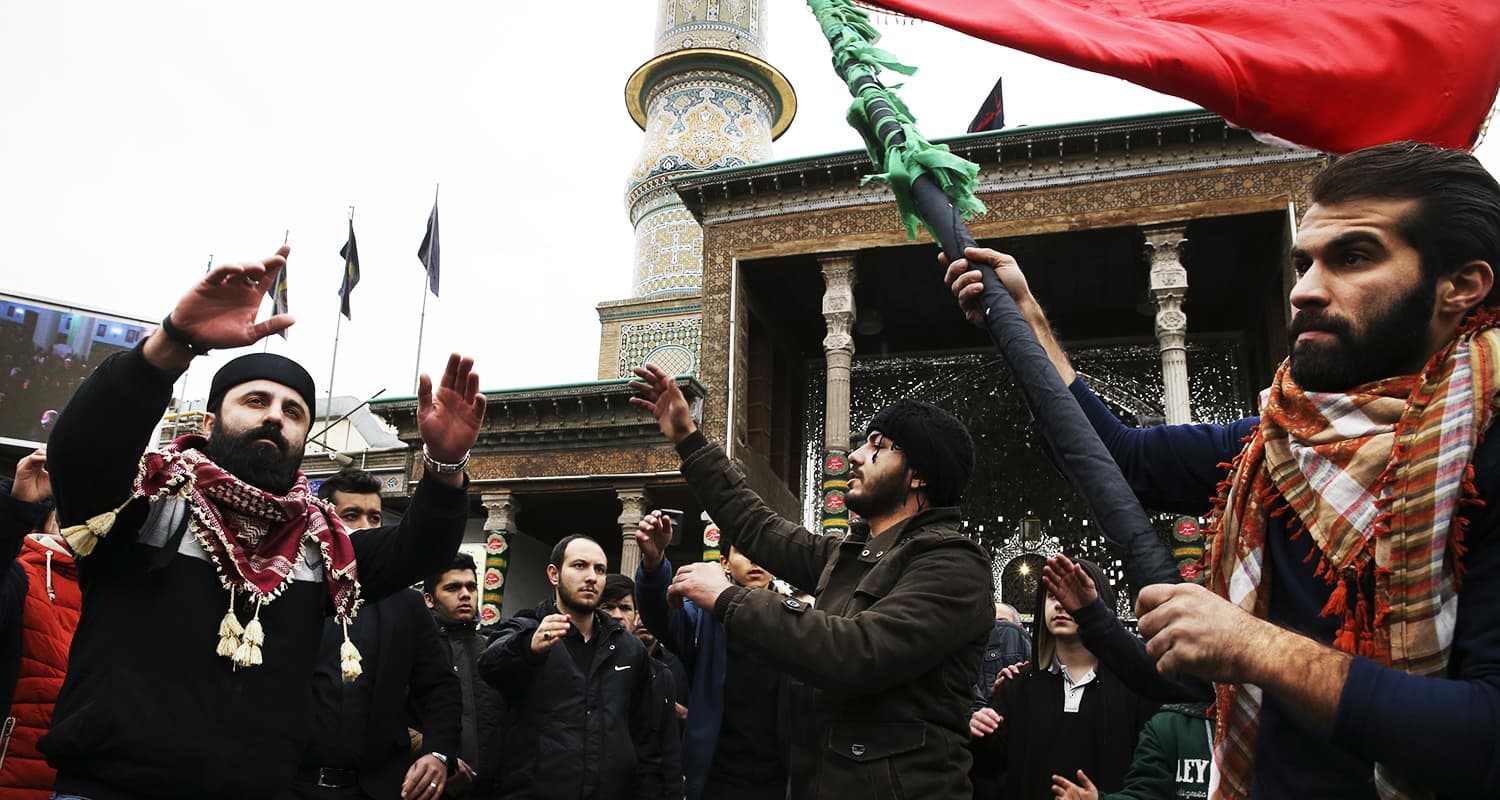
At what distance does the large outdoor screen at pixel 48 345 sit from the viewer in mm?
6957

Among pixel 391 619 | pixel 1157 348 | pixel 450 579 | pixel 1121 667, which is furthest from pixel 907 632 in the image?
pixel 1157 348

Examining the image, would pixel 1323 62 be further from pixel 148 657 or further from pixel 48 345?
pixel 48 345

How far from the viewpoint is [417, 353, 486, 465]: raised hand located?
2.41 metres

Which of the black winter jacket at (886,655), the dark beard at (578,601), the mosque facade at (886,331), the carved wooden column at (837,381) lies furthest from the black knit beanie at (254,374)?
the carved wooden column at (837,381)

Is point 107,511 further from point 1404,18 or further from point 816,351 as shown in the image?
point 816,351

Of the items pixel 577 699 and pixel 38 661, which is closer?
pixel 38 661

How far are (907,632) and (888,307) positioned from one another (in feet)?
48.7

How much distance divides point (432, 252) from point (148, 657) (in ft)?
57.0

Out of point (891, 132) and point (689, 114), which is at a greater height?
point (689, 114)

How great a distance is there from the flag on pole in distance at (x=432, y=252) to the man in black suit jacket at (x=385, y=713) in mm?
15264

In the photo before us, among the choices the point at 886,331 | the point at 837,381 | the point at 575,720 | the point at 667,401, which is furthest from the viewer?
the point at 886,331

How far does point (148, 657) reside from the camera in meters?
2.05

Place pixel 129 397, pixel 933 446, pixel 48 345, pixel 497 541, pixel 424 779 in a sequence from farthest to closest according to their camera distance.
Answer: pixel 497 541 < pixel 48 345 < pixel 424 779 < pixel 933 446 < pixel 129 397

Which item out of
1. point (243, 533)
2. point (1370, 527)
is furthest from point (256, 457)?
point (1370, 527)
